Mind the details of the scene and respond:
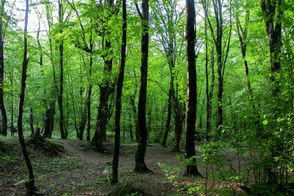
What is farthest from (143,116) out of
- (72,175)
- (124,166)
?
(72,175)

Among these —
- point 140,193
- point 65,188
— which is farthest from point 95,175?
point 140,193

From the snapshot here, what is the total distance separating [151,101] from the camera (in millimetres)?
33312

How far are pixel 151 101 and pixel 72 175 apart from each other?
2131 cm

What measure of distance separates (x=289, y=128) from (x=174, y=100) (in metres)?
17.0

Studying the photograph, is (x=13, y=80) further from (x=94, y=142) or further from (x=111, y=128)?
(x=94, y=142)

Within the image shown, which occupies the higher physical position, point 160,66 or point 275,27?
point 160,66

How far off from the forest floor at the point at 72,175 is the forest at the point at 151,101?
49mm

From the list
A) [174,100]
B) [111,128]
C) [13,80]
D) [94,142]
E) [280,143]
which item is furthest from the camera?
[111,128]

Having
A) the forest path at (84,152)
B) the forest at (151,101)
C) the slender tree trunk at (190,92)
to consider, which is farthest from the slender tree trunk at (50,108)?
the slender tree trunk at (190,92)

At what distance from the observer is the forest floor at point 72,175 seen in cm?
938

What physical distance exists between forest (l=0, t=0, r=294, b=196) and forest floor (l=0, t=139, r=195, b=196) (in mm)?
49

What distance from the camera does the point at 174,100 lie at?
21.6 metres

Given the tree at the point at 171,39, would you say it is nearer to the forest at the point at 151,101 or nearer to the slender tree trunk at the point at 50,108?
the forest at the point at 151,101

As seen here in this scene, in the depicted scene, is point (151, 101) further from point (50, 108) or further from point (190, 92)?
point (190, 92)
